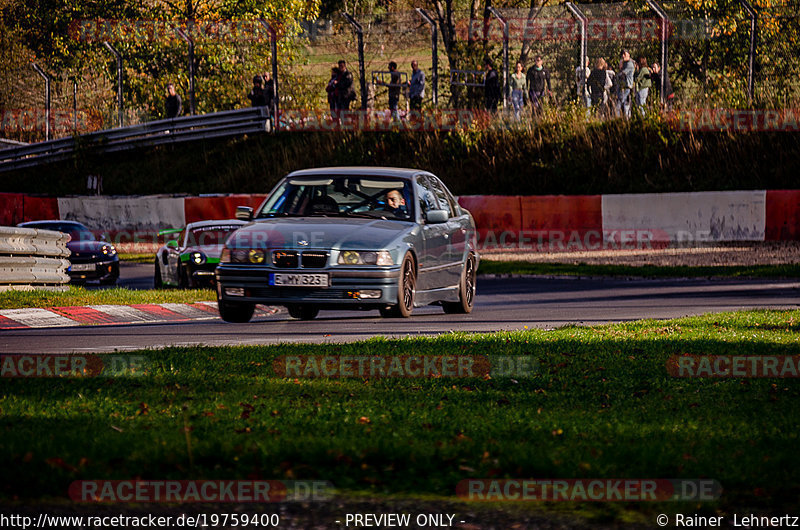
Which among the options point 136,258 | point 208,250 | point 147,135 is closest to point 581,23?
point 136,258

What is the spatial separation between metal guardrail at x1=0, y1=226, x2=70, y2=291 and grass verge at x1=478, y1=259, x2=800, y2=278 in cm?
812

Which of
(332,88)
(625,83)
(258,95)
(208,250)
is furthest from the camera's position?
(258,95)

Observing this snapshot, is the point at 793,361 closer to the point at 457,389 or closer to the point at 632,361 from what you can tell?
the point at 632,361

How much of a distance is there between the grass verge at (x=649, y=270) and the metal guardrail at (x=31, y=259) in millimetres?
8120

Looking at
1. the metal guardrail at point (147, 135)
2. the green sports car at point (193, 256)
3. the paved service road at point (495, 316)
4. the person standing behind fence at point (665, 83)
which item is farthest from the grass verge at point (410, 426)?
the metal guardrail at point (147, 135)

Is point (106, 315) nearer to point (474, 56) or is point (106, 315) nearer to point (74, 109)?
point (474, 56)

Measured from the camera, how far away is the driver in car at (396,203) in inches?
536

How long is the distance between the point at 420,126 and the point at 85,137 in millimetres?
10948

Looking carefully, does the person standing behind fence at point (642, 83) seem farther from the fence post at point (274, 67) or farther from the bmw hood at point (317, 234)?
the bmw hood at point (317, 234)

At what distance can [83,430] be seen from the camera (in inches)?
245

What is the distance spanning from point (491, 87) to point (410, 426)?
23871 millimetres

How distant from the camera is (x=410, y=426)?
6.46 metres

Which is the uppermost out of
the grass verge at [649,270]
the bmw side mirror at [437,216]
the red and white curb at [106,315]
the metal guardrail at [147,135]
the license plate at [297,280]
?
the metal guardrail at [147,135]

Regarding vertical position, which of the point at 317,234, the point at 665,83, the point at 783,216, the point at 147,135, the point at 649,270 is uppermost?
the point at 665,83
